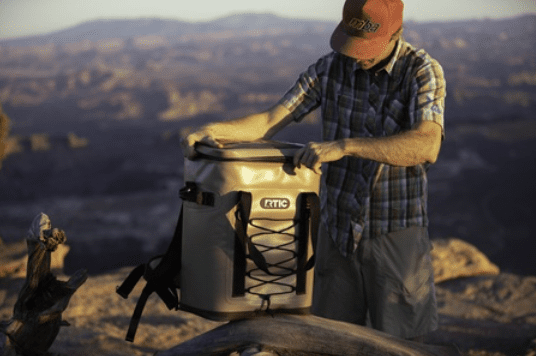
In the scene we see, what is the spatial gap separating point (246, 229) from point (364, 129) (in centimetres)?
78

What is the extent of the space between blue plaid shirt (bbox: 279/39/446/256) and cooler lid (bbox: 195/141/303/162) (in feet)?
1.43

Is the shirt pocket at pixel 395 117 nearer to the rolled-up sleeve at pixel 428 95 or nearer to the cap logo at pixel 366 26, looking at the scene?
the rolled-up sleeve at pixel 428 95

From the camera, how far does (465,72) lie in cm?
10131

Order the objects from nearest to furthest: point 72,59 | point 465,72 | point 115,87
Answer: point 115,87 → point 465,72 → point 72,59

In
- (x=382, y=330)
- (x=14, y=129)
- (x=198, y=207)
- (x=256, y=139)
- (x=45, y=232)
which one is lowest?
(x=14, y=129)

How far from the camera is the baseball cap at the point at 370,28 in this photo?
9.62 feet

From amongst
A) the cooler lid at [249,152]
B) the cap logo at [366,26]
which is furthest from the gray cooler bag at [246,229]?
the cap logo at [366,26]

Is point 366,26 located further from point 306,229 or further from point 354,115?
point 306,229

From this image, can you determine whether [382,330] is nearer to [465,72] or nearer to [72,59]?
[465,72]

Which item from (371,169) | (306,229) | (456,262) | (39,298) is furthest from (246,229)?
(456,262)

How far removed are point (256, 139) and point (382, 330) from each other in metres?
0.98

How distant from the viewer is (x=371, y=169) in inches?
123

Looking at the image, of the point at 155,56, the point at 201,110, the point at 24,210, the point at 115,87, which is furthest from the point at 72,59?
the point at 24,210

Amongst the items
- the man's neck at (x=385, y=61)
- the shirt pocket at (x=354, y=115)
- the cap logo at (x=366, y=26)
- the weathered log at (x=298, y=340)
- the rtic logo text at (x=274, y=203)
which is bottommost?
the weathered log at (x=298, y=340)
